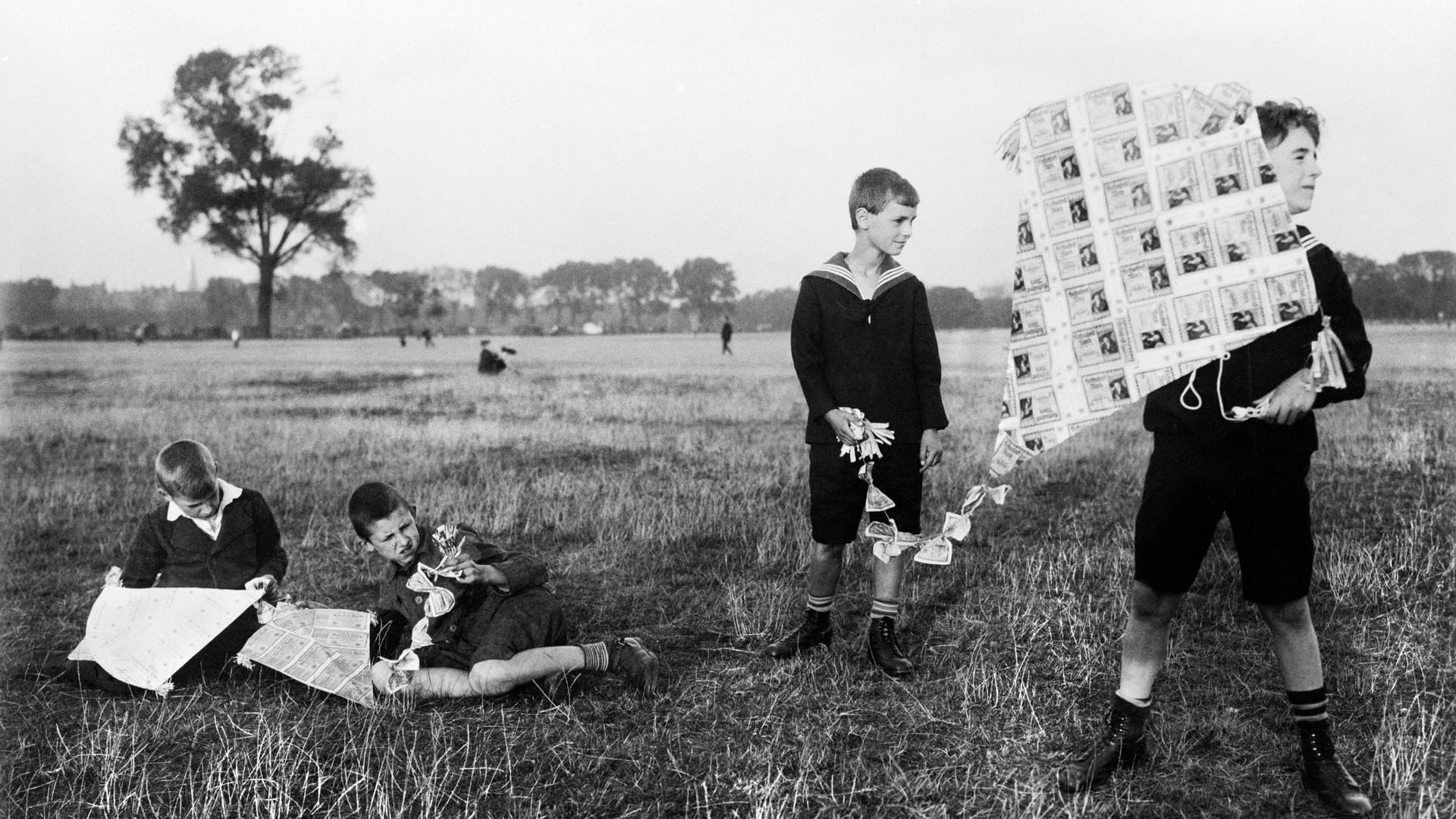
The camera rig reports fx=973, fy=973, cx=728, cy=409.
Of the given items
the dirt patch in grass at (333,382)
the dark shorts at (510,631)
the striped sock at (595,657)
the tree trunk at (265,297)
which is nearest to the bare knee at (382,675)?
the dark shorts at (510,631)

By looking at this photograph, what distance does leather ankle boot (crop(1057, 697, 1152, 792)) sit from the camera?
3.24m

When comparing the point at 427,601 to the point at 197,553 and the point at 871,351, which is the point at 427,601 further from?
the point at 871,351

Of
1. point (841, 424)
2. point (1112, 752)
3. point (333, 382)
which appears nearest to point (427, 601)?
point (841, 424)

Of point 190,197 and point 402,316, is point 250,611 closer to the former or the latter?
point 190,197

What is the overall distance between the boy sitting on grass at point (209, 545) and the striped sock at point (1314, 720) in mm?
4203

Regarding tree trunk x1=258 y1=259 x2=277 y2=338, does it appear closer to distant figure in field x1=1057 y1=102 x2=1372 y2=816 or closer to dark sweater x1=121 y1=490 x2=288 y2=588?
dark sweater x1=121 y1=490 x2=288 y2=588

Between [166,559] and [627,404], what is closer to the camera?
[166,559]

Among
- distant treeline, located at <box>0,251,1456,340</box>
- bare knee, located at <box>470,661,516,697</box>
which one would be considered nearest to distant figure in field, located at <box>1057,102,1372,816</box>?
bare knee, located at <box>470,661,516,697</box>

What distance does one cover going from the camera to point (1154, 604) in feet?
10.6

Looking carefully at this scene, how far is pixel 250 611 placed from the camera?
4.75 meters

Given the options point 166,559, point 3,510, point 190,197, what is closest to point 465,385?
point 3,510

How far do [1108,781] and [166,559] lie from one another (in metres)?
4.31

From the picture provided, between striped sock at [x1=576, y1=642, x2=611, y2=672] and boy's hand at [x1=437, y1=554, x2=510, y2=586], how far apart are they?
0.49 m

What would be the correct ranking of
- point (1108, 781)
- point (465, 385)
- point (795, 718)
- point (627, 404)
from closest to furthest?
point (1108, 781)
point (795, 718)
point (627, 404)
point (465, 385)
